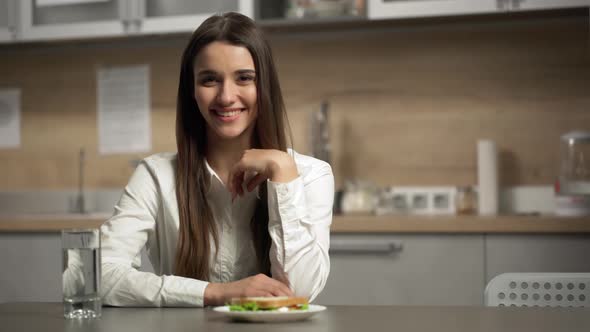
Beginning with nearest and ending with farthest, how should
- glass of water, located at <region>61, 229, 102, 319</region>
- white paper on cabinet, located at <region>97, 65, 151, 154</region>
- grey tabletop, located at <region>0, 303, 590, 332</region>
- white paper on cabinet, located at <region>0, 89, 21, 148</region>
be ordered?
grey tabletop, located at <region>0, 303, 590, 332</region> → glass of water, located at <region>61, 229, 102, 319</region> → white paper on cabinet, located at <region>97, 65, 151, 154</region> → white paper on cabinet, located at <region>0, 89, 21, 148</region>

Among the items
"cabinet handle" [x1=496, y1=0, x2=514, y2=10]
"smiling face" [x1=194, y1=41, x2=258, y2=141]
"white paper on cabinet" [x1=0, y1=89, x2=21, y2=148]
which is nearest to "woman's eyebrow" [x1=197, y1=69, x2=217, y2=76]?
"smiling face" [x1=194, y1=41, x2=258, y2=141]

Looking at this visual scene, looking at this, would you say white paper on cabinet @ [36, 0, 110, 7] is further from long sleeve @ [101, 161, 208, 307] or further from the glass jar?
the glass jar

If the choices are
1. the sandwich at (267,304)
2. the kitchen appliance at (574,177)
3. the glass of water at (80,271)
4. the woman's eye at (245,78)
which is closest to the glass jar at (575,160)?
the kitchen appliance at (574,177)

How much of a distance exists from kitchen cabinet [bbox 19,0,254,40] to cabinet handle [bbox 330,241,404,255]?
93 cm

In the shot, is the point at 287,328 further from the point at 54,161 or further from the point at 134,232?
the point at 54,161

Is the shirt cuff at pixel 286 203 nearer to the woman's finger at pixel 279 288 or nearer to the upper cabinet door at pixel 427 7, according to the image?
the woman's finger at pixel 279 288

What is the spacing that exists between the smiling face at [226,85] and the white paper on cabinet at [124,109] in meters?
1.78

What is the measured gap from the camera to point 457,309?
136cm

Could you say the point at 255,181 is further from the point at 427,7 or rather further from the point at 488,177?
the point at 488,177

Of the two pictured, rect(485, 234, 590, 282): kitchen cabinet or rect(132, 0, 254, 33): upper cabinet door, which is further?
rect(132, 0, 254, 33): upper cabinet door

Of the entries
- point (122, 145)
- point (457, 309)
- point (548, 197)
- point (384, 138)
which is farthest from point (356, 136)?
point (457, 309)

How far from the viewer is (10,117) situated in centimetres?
370

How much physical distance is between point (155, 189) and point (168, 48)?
1739 millimetres

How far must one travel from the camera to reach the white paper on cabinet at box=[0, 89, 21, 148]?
3699 millimetres
